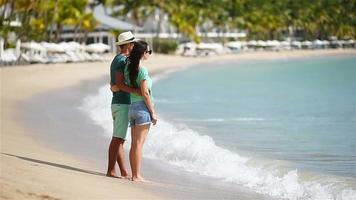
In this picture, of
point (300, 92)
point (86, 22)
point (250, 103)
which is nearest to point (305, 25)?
point (86, 22)

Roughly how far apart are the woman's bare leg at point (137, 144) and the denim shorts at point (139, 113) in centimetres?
6

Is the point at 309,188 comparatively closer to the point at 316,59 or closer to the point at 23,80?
the point at 23,80

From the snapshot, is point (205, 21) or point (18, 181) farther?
point (205, 21)

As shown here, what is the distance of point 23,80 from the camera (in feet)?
89.0

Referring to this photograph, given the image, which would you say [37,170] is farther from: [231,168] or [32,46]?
[32,46]

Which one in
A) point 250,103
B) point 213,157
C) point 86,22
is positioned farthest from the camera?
point 86,22

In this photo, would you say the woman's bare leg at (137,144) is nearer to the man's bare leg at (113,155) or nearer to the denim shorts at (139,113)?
the denim shorts at (139,113)

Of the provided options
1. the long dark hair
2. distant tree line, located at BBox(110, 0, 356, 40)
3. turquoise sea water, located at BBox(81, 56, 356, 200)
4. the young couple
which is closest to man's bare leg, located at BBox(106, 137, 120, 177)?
the young couple

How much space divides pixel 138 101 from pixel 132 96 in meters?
0.08

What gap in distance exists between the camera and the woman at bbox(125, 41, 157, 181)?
6.99 m

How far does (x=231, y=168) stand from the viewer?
349 inches

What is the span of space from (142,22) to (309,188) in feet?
238

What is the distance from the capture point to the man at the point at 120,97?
7.15m

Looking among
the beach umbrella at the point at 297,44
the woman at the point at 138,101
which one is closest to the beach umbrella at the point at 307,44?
the beach umbrella at the point at 297,44
